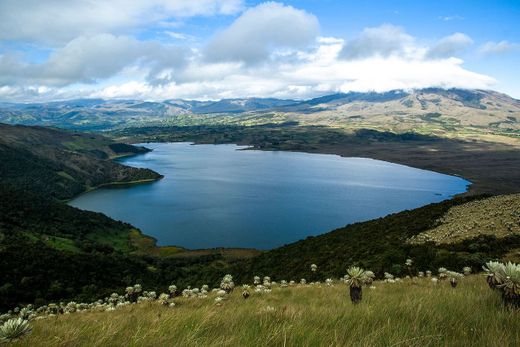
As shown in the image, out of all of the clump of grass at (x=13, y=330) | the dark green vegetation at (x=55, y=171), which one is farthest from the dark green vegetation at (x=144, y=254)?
the dark green vegetation at (x=55, y=171)

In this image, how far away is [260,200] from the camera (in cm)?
12244

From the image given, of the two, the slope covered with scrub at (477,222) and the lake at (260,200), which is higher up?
the slope covered with scrub at (477,222)

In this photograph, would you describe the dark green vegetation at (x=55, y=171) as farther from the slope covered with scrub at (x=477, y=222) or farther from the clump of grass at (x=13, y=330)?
the clump of grass at (x=13, y=330)

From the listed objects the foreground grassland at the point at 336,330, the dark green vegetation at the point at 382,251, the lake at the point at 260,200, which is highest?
the foreground grassland at the point at 336,330

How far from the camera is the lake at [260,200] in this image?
9200cm

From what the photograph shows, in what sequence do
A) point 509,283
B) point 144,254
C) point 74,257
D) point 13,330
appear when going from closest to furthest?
point 13,330 < point 509,283 < point 74,257 < point 144,254

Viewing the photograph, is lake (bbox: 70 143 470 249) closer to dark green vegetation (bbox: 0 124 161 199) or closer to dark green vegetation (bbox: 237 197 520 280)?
dark green vegetation (bbox: 0 124 161 199)

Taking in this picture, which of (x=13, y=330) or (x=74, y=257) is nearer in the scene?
(x=13, y=330)

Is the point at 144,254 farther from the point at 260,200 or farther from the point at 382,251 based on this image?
the point at 382,251

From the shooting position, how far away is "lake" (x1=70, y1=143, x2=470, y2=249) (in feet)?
302

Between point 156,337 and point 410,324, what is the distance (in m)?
2.54

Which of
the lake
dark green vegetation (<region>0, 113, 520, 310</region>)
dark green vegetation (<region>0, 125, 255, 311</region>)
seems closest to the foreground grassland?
dark green vegetation (<region>0, 113, 520, 310</region>)

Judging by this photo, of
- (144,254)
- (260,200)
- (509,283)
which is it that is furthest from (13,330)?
(260,200)

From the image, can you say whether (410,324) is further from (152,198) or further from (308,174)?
(308,174)
